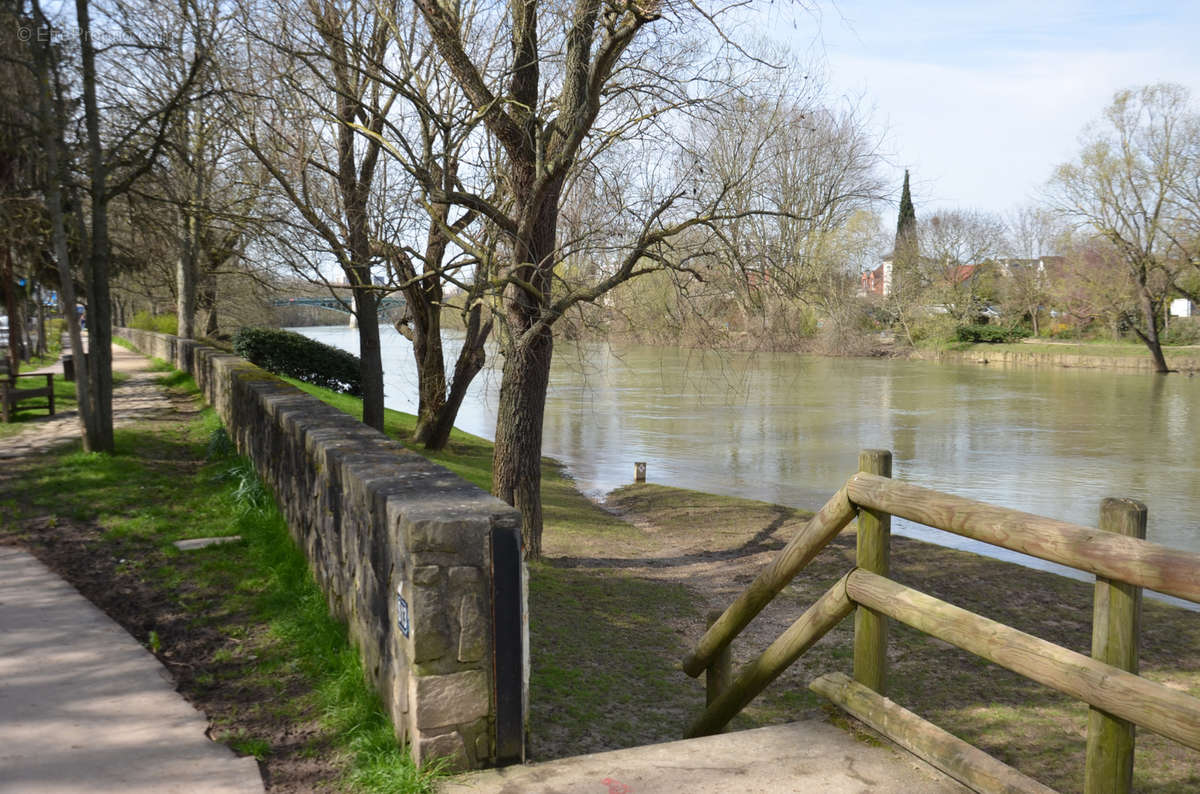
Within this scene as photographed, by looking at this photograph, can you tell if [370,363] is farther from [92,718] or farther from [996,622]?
[996,622]

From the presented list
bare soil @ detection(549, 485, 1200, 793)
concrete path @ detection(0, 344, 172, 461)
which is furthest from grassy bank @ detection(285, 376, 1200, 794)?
concrete path @ detection(0, 344, 172, 461)

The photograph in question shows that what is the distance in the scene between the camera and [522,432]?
9422mm

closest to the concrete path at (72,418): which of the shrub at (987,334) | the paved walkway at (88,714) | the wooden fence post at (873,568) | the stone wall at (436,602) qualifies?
the paved walkway at (88,714)

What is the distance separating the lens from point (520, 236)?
866 centimetres

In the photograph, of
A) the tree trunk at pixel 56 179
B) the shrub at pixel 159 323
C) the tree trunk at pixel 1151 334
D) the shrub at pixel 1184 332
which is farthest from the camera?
the shrub at pixel 1184 332

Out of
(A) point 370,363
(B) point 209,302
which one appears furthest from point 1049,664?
(B) point 209,302

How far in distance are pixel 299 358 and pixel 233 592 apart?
56.6 feet

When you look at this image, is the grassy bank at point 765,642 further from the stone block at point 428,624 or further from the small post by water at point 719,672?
the stone block at point 428,624

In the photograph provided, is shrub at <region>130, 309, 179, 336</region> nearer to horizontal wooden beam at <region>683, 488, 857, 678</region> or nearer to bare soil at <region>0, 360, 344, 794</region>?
bare soil at <region>0, 360, 344, 794</region>

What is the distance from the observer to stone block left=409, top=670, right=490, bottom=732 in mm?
3389

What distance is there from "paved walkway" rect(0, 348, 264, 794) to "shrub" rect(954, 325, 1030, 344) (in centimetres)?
5269

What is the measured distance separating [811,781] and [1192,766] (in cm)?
309

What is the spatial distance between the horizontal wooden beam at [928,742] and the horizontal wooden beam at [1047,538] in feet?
2.25

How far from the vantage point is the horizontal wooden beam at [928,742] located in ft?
9.51
